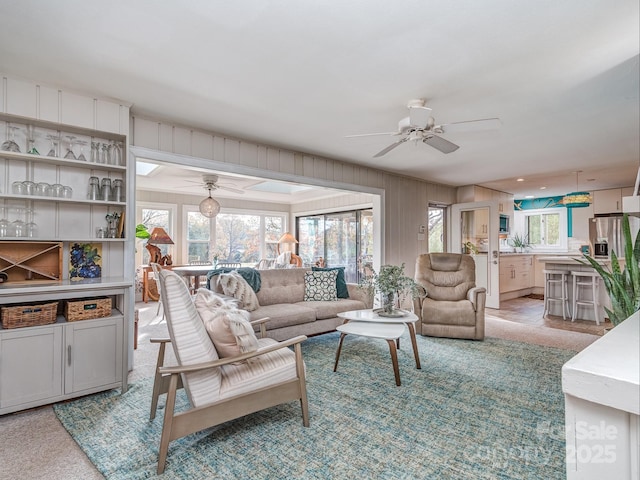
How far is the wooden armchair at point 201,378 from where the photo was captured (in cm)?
178

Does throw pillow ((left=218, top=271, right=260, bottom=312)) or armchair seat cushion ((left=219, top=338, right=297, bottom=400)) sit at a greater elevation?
throw pillow ((left=218, top=271, right=260, bottom=312))

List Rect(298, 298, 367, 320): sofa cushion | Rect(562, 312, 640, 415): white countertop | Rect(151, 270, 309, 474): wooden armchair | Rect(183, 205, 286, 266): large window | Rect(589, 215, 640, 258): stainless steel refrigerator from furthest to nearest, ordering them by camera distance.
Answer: Rect(183, 205, 286, 266): large window
Rect(589, 215, 640, 258): stainless steel refrigerator
Rect(298, 298, 367, 320): sofa cushion
Rect(151, 270, 309, 474): wooden armchair
Rect(562, 312, 640, 415): white countertop

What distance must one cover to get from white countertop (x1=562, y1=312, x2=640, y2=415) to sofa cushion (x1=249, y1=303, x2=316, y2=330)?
2998mm

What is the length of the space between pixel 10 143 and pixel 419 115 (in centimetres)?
316

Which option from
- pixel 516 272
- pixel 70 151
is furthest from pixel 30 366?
pixel 516 272

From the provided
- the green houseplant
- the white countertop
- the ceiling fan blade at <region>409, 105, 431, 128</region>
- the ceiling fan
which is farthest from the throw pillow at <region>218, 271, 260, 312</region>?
the white countertop

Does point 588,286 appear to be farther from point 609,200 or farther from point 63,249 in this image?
point 63,249

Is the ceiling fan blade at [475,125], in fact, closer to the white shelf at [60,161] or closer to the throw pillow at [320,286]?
the throw pillow at [320,286]

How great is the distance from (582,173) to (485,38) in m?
5.14

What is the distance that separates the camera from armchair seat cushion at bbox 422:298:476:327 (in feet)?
13.4

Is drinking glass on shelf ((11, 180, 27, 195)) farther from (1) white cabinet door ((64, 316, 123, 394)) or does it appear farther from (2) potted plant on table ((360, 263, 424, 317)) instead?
(2) potted plant on table ((360, 263, 424, 317))

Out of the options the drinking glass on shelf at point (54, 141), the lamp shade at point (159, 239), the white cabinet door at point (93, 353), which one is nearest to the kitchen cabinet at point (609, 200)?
the lamp shade at point (159, 239)

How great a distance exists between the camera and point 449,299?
4.45m

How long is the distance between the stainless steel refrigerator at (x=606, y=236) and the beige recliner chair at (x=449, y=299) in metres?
4.37
